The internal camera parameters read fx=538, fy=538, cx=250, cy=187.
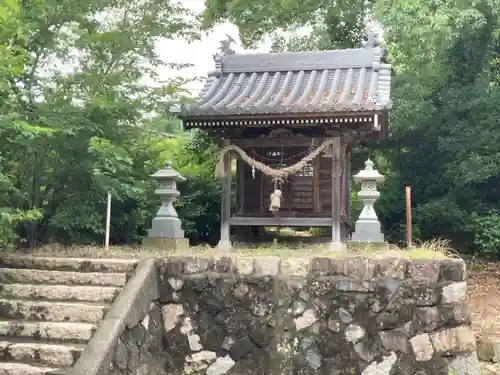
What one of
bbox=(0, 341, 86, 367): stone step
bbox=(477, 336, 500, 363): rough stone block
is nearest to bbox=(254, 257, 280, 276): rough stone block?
bbox=(0, 341, 86, 367): stone step

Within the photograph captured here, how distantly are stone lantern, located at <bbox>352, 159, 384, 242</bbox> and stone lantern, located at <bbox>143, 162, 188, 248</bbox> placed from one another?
309 centimetres

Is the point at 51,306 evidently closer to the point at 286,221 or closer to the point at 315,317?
the point at 315,317

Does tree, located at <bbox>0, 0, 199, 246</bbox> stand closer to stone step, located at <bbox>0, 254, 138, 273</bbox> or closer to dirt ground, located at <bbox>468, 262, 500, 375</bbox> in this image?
stone step, located at <bbox>0, 254, 138, 273</bbox>

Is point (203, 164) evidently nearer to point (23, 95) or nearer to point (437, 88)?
point (23, 95)

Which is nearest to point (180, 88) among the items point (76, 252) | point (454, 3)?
point (76, 252)

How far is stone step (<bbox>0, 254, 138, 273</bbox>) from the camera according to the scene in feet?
23.8

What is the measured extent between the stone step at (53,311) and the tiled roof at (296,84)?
3.95 m

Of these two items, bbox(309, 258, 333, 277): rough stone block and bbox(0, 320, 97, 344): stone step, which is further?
bbox(309, 258, 333, 277): rough stone block

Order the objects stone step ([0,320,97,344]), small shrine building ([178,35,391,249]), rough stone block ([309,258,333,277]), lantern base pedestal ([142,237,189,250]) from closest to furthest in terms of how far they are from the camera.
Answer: stone step ([0,320,97,344]), rough stone block ([309,258,333,277]), small shrine building ([178,35,391,249]), lantern base pedestal ([142,237,189,250])

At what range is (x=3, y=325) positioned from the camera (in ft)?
21.0

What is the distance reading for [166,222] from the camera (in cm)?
968

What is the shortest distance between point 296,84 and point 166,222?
3.58 meters

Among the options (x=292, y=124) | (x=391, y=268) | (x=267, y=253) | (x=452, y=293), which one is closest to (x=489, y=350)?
(x=452, y=293)

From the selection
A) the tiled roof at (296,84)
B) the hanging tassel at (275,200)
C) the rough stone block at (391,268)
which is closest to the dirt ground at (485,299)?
the rough stone block at (391,268)
